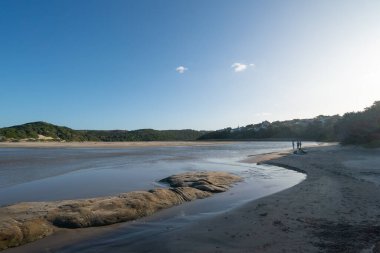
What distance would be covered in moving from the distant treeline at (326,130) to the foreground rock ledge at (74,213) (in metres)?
31.9

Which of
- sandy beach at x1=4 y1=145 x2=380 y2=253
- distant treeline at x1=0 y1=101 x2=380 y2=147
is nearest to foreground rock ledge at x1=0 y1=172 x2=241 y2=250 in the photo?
sandy beach at x1=4 y1=145 x2=380 y2=253

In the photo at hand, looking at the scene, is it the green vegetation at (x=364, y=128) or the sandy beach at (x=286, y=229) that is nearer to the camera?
the sandy beach at (x=286, y=229)

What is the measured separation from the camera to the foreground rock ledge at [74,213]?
7.71m

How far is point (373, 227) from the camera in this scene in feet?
24.7

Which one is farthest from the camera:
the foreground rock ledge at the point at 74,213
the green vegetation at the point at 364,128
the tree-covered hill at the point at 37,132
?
the tree-covered hill at the point at 37,132

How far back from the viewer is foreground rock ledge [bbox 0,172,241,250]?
304 inches

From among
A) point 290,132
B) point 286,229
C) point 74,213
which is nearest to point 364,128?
point 286,229

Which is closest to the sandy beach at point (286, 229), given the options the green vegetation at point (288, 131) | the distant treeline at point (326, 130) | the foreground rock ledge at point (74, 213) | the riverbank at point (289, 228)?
the riverbank at point (289, 228)

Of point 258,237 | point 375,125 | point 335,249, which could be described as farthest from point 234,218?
point 375,125

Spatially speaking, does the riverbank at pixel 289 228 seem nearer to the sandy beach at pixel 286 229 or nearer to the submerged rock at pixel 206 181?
the sandy beach at pixel 286 229

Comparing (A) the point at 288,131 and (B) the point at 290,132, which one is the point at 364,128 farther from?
(A) the point at 288,131

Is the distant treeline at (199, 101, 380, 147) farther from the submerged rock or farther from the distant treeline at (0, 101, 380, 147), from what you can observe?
the submerged rock

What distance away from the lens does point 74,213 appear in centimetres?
905

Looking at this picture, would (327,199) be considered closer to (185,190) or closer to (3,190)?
(185,190)
